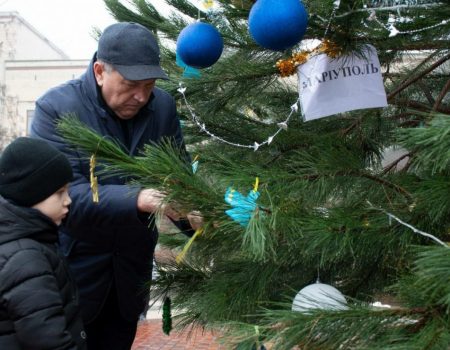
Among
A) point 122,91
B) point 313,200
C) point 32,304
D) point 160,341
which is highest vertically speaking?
point 122,91

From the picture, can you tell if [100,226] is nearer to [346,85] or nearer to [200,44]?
[200,44]

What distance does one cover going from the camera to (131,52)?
1.53 metres

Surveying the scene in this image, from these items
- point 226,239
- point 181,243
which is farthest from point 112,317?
point 226,239

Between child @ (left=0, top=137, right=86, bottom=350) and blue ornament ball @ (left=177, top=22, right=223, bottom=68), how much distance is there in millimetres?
436

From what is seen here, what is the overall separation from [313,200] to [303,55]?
402 mm

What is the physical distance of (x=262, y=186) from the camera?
1109mm

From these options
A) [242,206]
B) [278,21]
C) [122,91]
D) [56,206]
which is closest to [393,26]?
[278,21]

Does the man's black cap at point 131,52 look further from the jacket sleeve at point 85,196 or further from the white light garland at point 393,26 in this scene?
the white light garland at point 393,26

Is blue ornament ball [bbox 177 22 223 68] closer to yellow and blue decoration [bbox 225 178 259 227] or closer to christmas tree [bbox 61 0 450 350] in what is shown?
christmas tree [bbox 61 0 450 350]

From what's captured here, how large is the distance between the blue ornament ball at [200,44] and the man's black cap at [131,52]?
146mm

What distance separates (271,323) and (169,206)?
0.98 ft

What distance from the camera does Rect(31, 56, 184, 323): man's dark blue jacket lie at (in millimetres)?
1587

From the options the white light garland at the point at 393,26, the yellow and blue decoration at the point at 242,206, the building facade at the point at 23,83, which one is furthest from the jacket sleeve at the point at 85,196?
the building facade at the point at 23,83

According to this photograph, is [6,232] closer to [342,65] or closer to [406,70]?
[342,65]
